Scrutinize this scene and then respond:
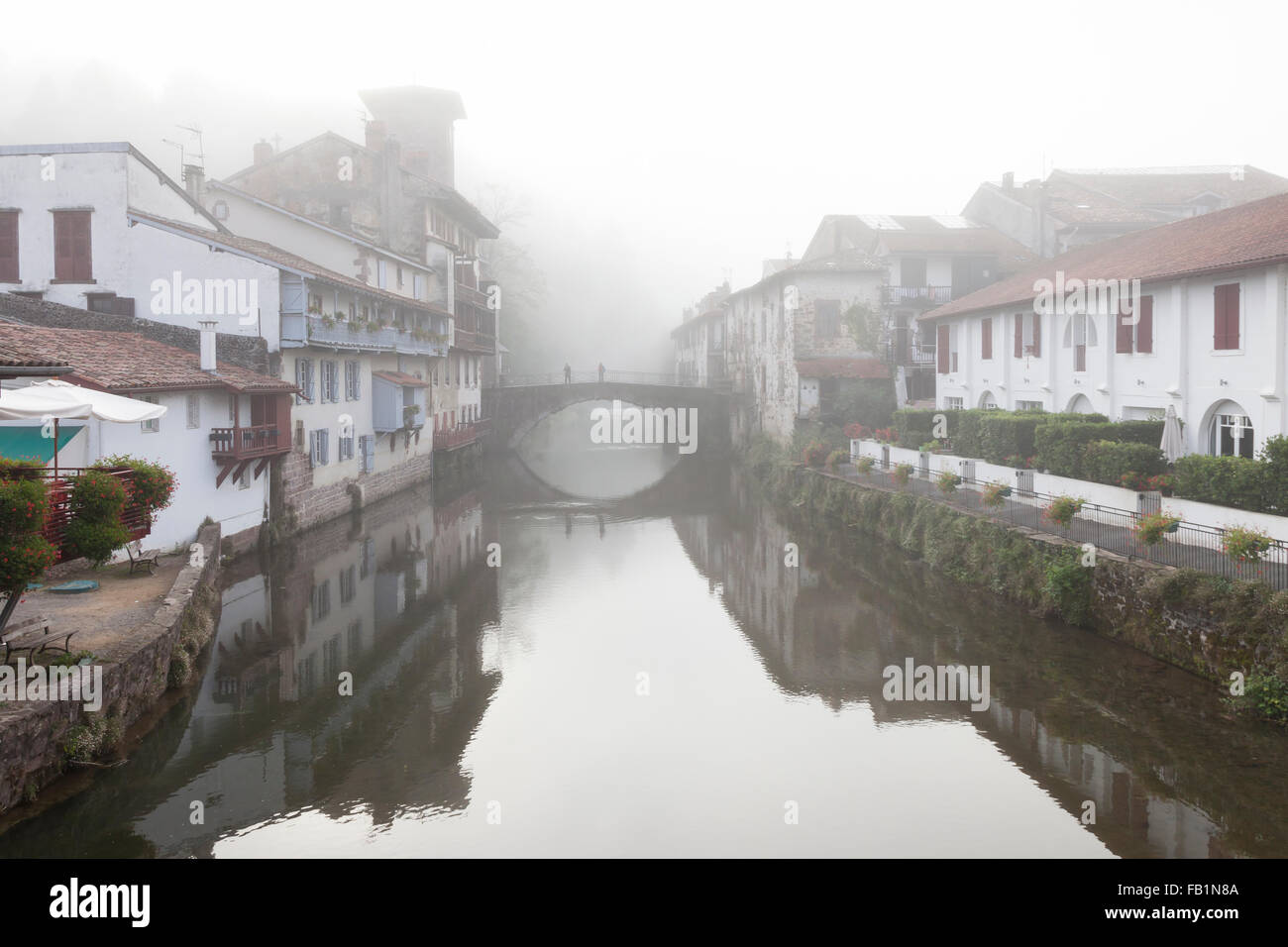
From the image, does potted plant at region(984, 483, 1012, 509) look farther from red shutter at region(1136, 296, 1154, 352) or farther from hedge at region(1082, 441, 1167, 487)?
red shutter at region(1136, 296, 1154, 352)

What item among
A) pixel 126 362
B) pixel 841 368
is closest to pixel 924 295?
pixel 841 368

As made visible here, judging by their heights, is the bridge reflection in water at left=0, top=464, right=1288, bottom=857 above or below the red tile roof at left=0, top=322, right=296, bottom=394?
below

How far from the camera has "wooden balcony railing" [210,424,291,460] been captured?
24219mm

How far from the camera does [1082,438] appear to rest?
965 inches

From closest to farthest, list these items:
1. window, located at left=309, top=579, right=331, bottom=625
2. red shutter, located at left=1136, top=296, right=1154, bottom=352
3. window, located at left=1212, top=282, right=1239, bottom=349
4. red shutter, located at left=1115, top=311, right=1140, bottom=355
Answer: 1. window, located at left=309, top=579, right=331, bottom=625
2. window, located at left=1212, top=282, right=1239, bottom=349
3. red shutter, located at left=1136, top=296, right=1154, bottom=352
4. red shutter, located at left=1115, top=311, right=1140, bottom=355

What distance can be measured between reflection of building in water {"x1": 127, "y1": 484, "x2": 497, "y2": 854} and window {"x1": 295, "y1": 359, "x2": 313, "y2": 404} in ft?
13.8

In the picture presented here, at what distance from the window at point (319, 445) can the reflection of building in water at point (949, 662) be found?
1119 centimetres

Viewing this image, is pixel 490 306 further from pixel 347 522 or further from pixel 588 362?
pixel 588 362

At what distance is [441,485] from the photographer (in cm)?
4494

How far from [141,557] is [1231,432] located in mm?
22527

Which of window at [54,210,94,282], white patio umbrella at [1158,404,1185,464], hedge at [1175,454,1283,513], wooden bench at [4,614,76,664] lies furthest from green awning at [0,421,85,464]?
white patio umbrella at [1158,404,1185,464]
